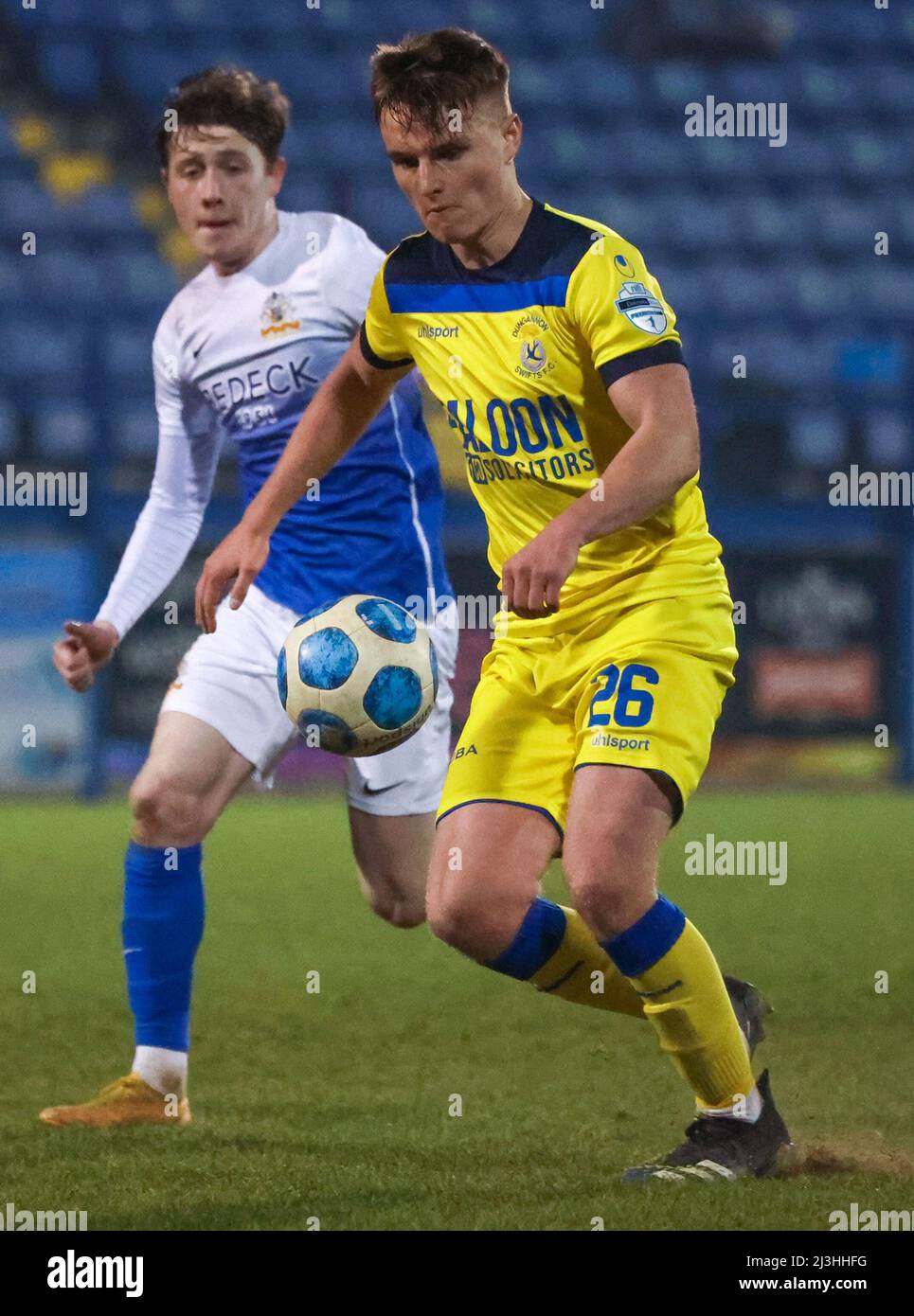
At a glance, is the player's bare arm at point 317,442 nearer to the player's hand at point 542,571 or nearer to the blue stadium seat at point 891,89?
the player's hand at point 542,571

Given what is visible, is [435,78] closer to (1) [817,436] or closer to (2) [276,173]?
(2) [276,173]

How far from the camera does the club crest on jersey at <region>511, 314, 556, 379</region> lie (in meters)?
3.41

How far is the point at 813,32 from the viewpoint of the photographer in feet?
58.2

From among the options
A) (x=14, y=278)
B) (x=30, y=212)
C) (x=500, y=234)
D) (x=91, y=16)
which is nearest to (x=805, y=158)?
(x=91, y=16)

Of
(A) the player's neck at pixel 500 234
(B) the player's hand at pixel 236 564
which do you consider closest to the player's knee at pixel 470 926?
(B) the player's hand at pixel 236 564

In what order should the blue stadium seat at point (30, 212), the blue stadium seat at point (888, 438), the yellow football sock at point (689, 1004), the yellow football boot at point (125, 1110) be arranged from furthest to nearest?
1. the blue stadium seat at point (30, 212)
2. the blue stadium seat at point (888, 438)
3. the yellow football boot at point (125, 1110)
4. the yellow football sock at point (689, 1004)

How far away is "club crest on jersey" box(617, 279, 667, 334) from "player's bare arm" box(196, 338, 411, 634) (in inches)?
26.7

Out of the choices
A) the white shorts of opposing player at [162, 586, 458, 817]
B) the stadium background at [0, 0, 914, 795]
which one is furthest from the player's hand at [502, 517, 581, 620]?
the stadium background at [0, 0, 914, 795]

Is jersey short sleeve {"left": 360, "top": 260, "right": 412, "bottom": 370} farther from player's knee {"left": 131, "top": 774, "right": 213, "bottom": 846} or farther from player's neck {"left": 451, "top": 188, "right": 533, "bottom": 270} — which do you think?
player's knee {"left": 131, "top": 774, "right": 213, "bottom": 846}

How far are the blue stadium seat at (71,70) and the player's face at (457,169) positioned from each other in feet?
44.1

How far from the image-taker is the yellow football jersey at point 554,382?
3.36 meters

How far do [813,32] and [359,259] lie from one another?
1437cm

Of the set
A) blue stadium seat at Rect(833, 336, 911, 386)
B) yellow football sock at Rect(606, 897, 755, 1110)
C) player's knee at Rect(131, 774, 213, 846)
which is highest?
blue stadium seat at Rect(833, 336, 911, 386)
